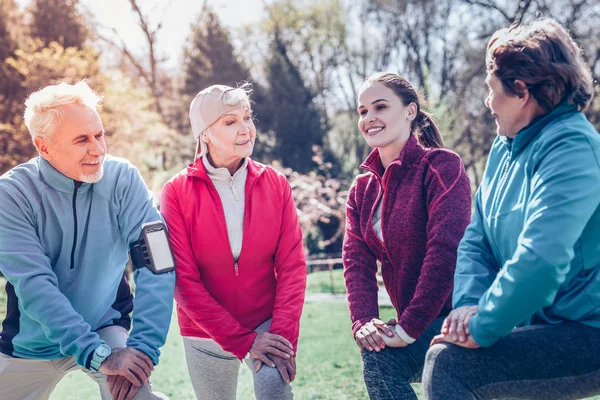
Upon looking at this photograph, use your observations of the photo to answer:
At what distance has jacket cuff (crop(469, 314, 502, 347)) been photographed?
72.5 inches

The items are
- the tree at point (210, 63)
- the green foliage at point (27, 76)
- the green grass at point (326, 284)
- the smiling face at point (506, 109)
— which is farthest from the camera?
the tree at point (210, 63)

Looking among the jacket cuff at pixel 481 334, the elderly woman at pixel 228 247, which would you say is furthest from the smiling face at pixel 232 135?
the jacket cuff at pixel 481 334

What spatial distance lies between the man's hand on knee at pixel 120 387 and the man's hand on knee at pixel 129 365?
38 mm

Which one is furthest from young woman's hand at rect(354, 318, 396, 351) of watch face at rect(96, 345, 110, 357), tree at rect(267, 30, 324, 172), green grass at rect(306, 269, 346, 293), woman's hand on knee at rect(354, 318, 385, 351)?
tree at rect(267, 30, 324, 172)

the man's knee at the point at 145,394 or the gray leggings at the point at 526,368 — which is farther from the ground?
the gray leggings at the point at 526,368

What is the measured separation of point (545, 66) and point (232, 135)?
4.76 ft

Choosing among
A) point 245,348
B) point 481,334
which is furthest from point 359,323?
point 481,334

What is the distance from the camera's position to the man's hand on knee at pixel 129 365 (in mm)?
2391

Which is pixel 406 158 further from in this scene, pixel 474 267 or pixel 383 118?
pixel 474 267

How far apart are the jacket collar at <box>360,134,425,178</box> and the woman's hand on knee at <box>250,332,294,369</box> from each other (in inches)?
34.1

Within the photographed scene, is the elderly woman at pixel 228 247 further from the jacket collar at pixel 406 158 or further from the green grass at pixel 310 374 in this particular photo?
the green grass at pixel 310 374

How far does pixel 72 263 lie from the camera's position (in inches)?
104

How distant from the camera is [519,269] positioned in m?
1.82

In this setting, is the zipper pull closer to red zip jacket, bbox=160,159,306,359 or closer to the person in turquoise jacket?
red zip jacket, bbox=160,159,306,359
